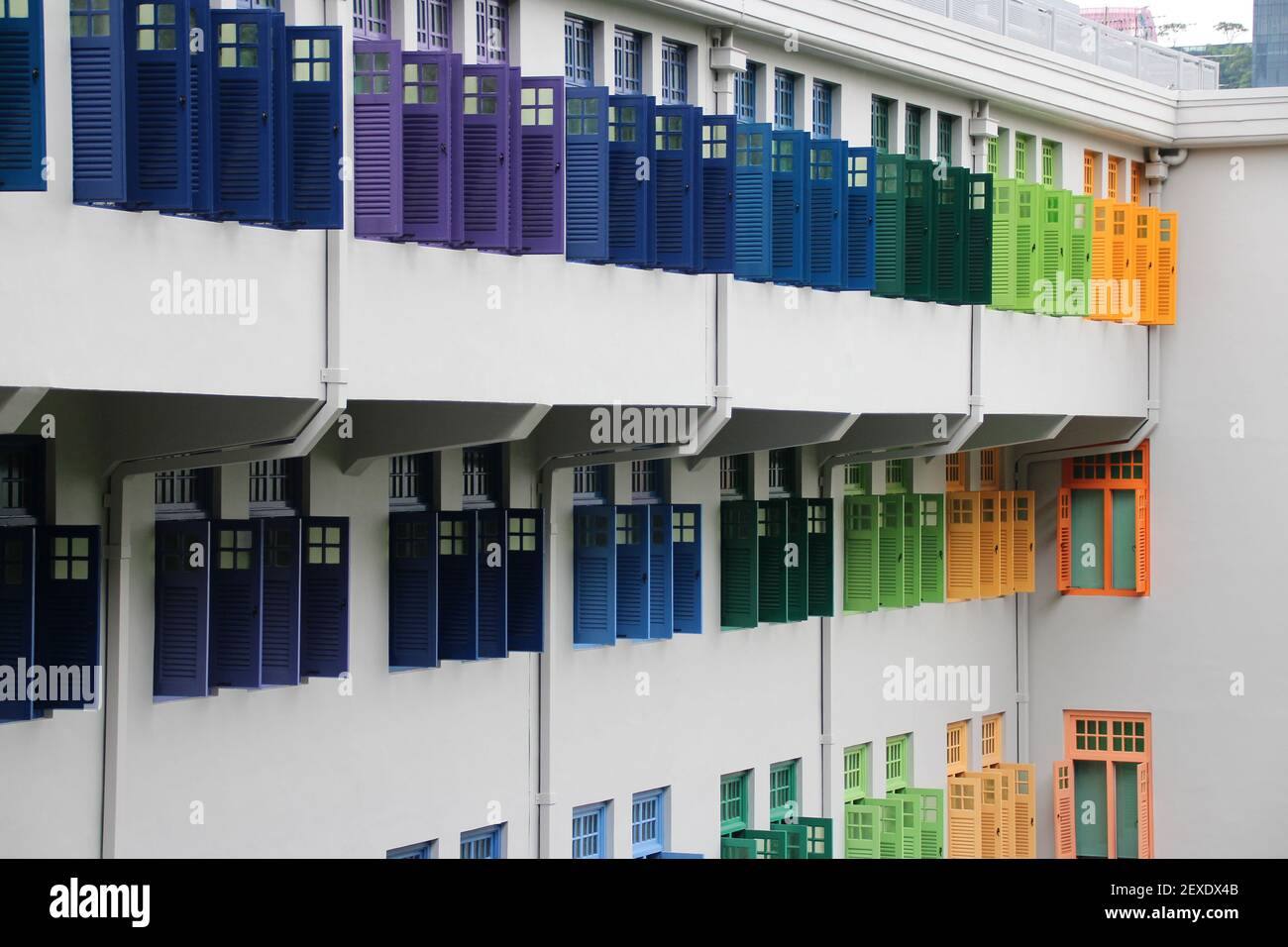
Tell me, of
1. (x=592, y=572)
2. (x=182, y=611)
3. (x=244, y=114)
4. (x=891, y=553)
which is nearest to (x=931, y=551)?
(x=891, y=553)

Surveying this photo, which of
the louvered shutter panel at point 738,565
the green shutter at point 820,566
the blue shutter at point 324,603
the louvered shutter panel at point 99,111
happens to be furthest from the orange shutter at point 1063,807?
the louvered shutter panel at point 99,111

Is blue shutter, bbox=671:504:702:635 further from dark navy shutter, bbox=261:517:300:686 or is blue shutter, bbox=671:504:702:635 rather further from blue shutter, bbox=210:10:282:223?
blue shutter, bbox=210:10:282:223

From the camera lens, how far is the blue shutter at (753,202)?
57.3ft

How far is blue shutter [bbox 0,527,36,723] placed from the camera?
12.0 m

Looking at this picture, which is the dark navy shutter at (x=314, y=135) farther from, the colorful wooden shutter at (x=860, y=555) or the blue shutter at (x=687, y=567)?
the colorful wooden shutter at (x=860, y=555)

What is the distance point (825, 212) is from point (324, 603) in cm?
677

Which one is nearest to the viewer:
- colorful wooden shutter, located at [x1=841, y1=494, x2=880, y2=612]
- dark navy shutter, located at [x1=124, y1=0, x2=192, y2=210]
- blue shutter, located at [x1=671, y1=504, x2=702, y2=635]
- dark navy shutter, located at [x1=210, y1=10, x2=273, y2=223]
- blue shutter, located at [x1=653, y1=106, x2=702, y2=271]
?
dark navy shutter, located at [x1=124, y1=0, x2=192, y2=210]

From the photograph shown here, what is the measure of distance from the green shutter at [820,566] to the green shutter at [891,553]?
5.84ft

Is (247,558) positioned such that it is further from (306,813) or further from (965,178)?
(965,178)

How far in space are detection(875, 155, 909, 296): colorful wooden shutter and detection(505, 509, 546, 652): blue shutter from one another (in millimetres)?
5101

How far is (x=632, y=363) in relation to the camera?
52.3ft

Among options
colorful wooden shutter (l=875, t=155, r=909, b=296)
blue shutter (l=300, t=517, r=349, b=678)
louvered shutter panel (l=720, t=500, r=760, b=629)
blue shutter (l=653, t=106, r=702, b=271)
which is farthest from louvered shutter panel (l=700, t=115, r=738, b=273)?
blue shutter (l=300, t=517, r=349, b=678)

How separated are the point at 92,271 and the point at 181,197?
25.0 inches
